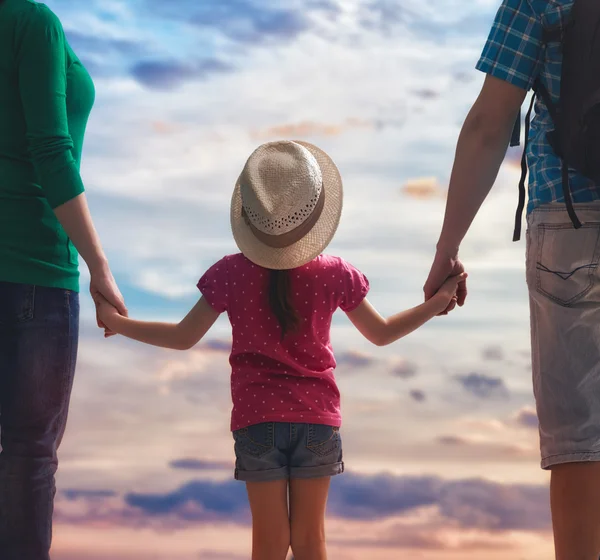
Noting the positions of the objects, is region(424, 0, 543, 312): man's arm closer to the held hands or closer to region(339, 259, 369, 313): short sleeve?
region(339, 259, 369, 313): short sleeve

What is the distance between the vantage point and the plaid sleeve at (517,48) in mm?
3217

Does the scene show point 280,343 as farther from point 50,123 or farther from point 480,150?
point 50,123

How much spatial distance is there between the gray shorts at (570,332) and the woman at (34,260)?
1660mm

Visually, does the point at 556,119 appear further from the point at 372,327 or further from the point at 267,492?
the point at 267,492

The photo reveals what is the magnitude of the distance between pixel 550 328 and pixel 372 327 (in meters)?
0.81

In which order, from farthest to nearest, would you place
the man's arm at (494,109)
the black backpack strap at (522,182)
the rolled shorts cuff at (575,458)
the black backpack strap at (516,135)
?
the black backpack strap at (516,135)
the black backpack strap at (522,182)
the man's arm at (494,109)
the rolled shorts cuff at (575,458)

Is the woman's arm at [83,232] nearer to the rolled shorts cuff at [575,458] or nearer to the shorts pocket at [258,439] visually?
the shorts pocket at [258,439]

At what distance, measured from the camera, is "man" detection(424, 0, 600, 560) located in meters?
3.14

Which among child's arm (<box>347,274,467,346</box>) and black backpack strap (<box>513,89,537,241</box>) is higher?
black backpack strap (<box>513,89,537,241</box>)

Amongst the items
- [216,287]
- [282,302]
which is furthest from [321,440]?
[216,287]

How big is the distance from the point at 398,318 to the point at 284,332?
1.79 feet

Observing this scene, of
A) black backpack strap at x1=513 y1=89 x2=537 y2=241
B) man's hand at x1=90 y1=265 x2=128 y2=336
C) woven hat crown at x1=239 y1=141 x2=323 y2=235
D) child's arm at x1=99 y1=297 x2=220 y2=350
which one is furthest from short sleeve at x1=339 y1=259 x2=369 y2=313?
man's hand at x1=90 y1=265 x2=128 y2=336

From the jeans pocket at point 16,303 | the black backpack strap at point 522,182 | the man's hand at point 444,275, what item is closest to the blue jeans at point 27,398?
the jeans pocket at point 16,303

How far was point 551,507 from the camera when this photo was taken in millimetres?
3234
